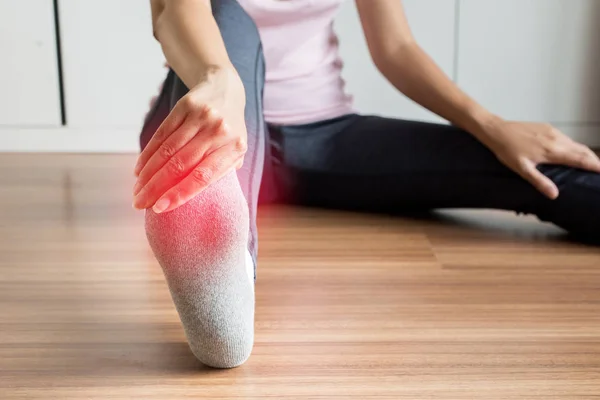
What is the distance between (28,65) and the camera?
69.0 inches

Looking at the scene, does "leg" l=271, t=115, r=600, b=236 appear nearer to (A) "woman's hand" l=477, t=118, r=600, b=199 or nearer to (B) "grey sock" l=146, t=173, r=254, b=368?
(A) "woman's hand" l=477, t=118, r=600, b=199

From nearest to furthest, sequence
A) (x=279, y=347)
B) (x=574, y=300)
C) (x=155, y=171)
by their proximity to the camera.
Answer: (x=155, y=171), (x=279, y=347), (x=574, y=300)

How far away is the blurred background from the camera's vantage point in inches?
68.3

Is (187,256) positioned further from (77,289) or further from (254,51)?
(254,51)

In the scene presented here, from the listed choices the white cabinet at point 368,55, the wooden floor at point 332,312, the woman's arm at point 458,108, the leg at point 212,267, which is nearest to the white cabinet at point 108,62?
the white cabinet at point 368,55

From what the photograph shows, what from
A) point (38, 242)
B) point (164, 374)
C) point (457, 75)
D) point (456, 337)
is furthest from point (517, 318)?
point (457, 75)

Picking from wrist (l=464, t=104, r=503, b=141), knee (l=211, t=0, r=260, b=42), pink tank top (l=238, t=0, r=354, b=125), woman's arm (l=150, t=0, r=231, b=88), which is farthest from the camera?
pink tank top (l=238, t=0, r=354, b=125)

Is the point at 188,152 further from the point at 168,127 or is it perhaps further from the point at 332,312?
the point at 332,312

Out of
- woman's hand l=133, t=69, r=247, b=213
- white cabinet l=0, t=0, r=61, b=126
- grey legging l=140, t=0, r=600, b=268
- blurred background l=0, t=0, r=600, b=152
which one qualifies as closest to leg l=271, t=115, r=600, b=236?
grey legging l=140, t=0, r=600, b=268

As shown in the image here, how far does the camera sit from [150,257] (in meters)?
0.95

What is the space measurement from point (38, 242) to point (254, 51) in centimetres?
39

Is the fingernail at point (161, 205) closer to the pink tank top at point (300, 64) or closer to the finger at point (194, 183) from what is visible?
the finger at point (194, 183)

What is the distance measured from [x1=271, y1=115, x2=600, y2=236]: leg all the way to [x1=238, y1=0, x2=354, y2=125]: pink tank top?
0.03 meters

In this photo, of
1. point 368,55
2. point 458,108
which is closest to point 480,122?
point 458,108
